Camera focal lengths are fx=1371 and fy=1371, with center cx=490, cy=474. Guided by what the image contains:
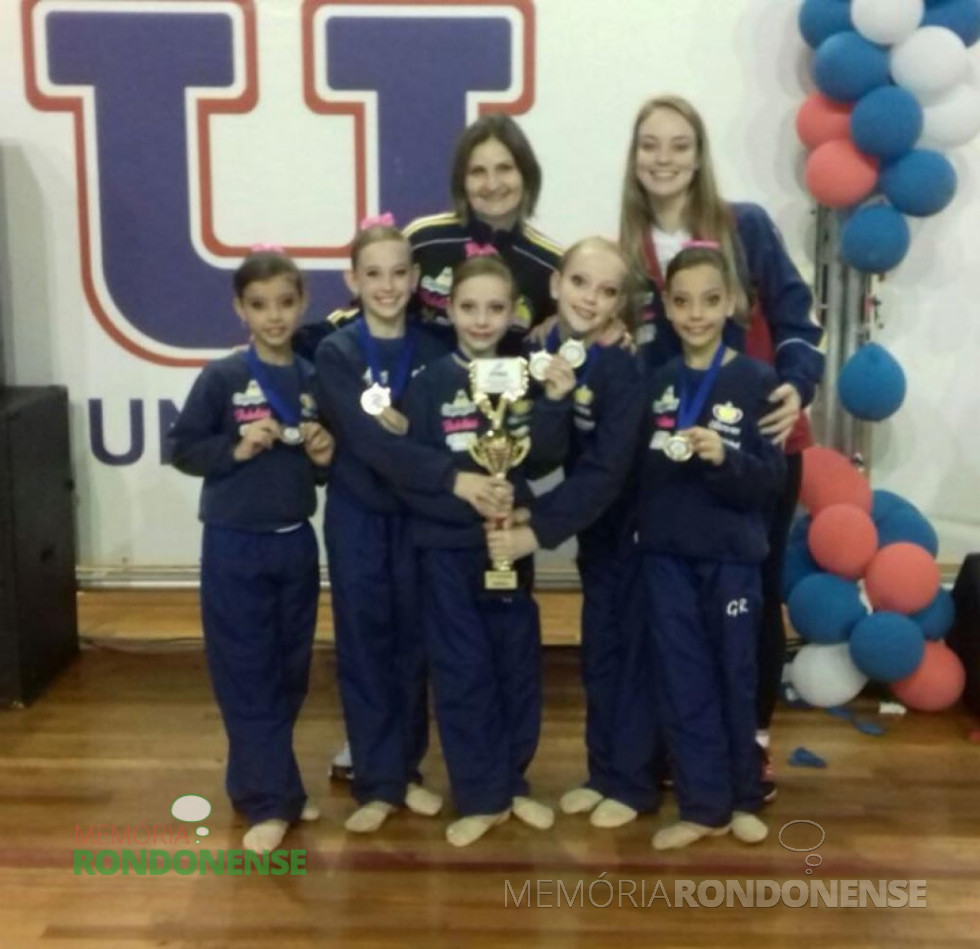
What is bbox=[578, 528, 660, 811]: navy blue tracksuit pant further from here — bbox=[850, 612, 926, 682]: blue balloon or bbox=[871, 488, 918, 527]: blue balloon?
bbox=[871, 488, 918, 527]: blue balloon

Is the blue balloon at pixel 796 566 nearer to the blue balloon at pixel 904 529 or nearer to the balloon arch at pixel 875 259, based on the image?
the balloon arch at pixel 875 259

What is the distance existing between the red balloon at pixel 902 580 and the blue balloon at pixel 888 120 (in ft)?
3.09

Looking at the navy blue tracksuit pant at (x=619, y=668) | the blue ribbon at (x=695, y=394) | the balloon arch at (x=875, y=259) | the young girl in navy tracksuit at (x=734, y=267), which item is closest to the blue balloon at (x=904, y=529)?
the balloon arch at (x=875, y=259)

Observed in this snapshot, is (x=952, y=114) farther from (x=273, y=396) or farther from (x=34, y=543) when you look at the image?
(x=34, y=543)

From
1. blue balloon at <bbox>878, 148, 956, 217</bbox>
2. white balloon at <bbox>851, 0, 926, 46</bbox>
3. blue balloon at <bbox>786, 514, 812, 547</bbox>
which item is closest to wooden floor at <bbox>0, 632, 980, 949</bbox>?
blue balloon at <bbox>786, 514, 812, 547</bbox>

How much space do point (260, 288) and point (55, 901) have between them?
3.74 feet

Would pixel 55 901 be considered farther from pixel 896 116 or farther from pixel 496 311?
pixel 896 116

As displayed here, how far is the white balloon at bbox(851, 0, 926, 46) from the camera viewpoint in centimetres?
311

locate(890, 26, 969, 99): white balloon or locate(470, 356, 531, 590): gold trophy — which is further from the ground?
locate(890, 26, 969, 99): white balloon

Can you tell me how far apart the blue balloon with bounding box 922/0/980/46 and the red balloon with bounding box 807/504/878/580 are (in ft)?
3.76

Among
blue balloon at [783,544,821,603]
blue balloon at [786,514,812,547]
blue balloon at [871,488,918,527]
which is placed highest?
blue balloon at [871,488,918,527]

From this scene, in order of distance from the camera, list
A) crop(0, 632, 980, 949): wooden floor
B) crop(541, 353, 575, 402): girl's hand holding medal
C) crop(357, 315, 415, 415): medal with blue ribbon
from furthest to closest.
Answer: crop(357, 315, 415, 415): medal with blue ribbon < crop(541, 353, 575, 402): girl's hand holding medal < crop(0, 632, 980, 949): wooden floor

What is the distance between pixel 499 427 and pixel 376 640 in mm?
496

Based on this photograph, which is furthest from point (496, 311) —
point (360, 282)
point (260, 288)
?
point (260, 288)
